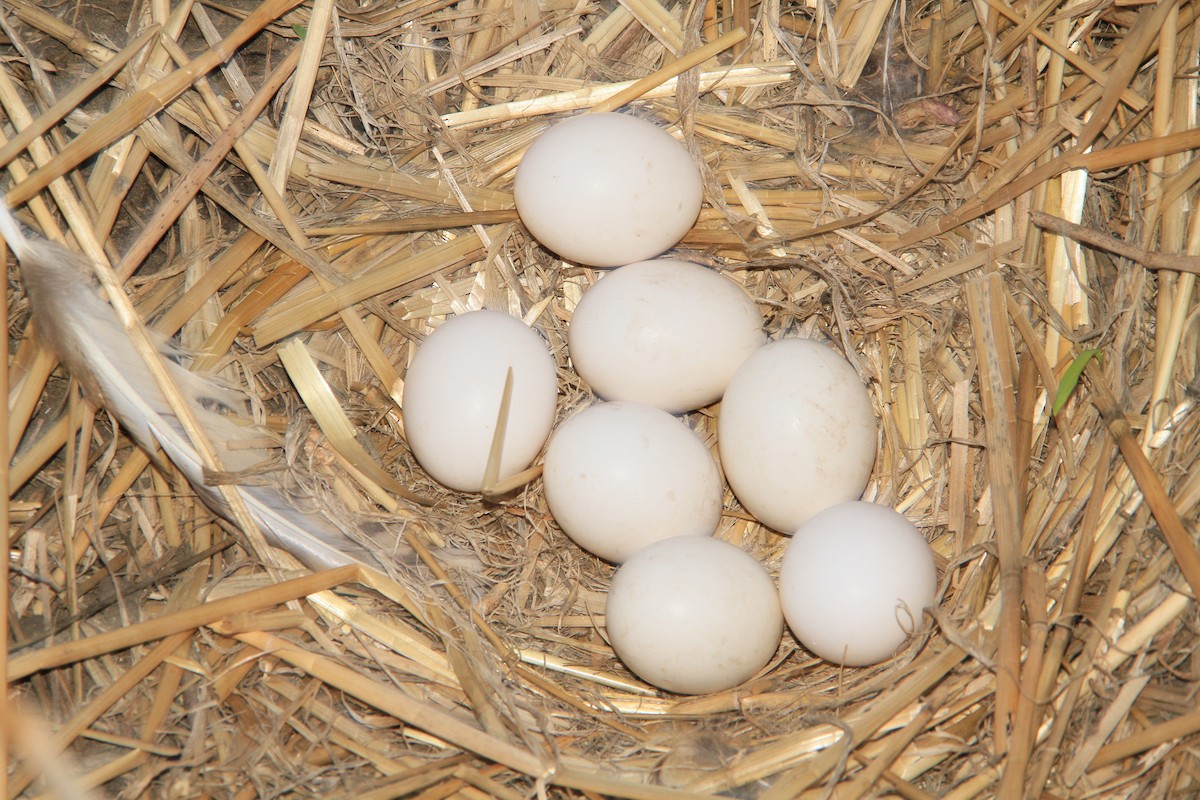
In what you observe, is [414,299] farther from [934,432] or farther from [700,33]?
[934,432]

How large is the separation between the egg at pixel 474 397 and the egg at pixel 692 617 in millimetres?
303

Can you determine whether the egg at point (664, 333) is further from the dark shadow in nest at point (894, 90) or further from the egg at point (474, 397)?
the dark shadow in nest at point (894, 90)

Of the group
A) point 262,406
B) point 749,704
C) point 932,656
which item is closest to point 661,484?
point 749,704

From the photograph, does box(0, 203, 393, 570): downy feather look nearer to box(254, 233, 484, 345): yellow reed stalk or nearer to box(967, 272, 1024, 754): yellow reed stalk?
box(254, 233, 484, 345): yellow reed stalk

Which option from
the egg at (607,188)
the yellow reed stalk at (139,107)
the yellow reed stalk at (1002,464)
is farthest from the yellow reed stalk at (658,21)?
the yellow reed stalk at (1002,464)

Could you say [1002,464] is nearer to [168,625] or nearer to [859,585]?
[859,585]

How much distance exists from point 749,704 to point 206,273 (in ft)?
3.92

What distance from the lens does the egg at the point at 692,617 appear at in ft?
4.82

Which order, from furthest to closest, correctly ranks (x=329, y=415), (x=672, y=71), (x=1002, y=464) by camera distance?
(x=672, y=71)
(x=329, y=415)
(x=1002, y=464)

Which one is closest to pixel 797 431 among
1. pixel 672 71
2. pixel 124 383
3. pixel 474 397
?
pixel 474 397

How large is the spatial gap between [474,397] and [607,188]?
0.43 meters

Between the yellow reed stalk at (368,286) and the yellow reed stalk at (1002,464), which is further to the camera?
the yellow reed stalk at (368,286)

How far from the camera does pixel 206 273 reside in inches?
68.8

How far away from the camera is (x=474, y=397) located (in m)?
1.61
